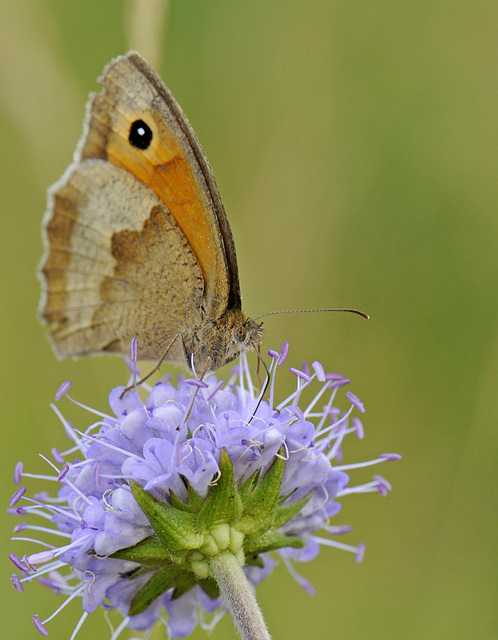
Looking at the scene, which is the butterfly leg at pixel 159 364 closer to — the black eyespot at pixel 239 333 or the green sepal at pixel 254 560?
the black eyespot at pixel 239 333

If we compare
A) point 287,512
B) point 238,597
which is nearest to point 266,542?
point 287,512

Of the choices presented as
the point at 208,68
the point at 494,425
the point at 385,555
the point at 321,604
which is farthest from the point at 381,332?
the point at 208,68

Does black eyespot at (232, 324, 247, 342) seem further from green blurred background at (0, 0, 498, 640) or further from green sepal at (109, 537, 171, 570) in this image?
green blurred background at (0, 0, 498, 640)

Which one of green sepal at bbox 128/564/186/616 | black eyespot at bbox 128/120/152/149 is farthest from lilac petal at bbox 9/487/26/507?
black eyespot at bbox 128/120/152/149

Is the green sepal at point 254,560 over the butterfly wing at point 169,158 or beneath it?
beneath

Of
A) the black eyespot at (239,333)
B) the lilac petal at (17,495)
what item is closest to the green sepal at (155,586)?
the lilac petal at (17,495)

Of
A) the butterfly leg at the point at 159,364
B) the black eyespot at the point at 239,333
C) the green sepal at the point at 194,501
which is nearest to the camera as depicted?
the green sepal at the point at 194,501

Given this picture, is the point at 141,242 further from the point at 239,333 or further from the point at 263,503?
the point at 263,503
